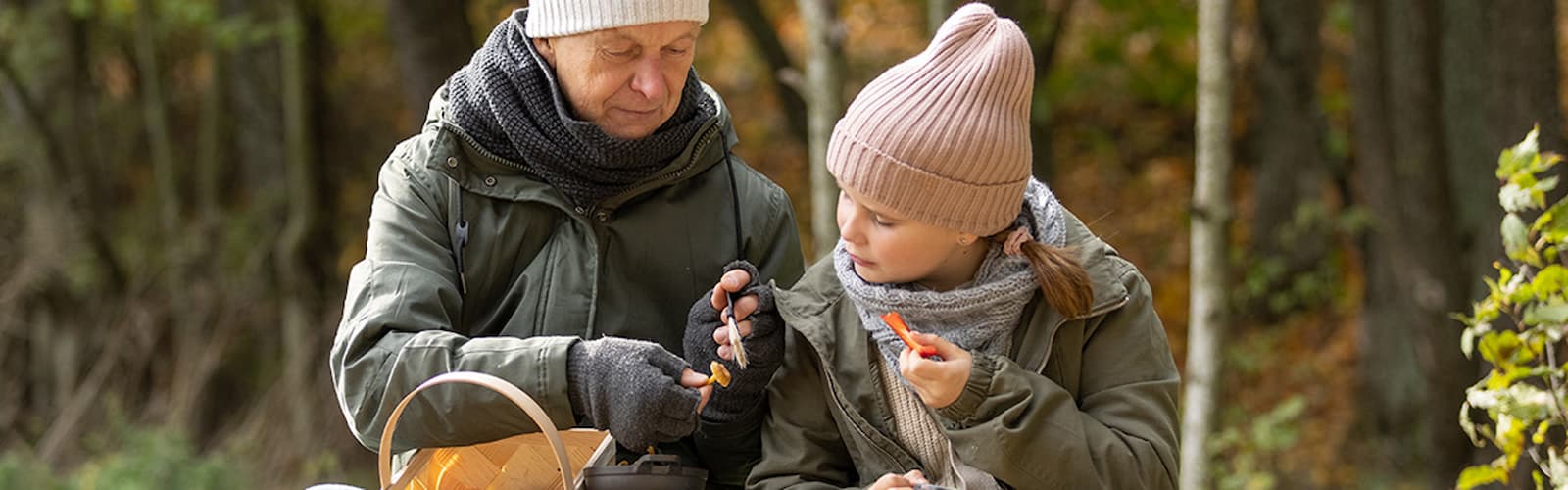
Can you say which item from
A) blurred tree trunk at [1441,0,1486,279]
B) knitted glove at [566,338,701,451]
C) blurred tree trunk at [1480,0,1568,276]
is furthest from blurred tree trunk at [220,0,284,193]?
knitted glove at [566,338,701,451]

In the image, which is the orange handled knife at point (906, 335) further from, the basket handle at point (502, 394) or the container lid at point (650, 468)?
the basket handle at point (502, 394)

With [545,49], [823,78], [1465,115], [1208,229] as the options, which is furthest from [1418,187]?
[545,49]

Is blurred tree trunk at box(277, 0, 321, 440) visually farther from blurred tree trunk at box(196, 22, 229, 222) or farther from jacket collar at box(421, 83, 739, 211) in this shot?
jacket collar at box(421, 83, 739, 211)

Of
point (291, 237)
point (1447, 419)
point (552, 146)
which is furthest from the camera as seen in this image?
point (291, 237)

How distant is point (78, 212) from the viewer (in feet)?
31.6

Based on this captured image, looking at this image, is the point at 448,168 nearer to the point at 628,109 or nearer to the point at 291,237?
the point at 628,109

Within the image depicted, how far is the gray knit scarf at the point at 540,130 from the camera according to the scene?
312 cm

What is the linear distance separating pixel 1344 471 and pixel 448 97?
740cm

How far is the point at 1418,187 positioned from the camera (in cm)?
729

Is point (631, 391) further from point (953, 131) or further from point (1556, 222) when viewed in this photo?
point (1556, 222)

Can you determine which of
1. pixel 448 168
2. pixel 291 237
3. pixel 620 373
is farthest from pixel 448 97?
pixel 291 237

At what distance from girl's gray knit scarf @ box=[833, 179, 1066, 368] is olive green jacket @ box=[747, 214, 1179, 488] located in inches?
1.6

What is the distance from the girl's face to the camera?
9.34ft

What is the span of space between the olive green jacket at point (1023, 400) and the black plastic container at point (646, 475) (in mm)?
213
